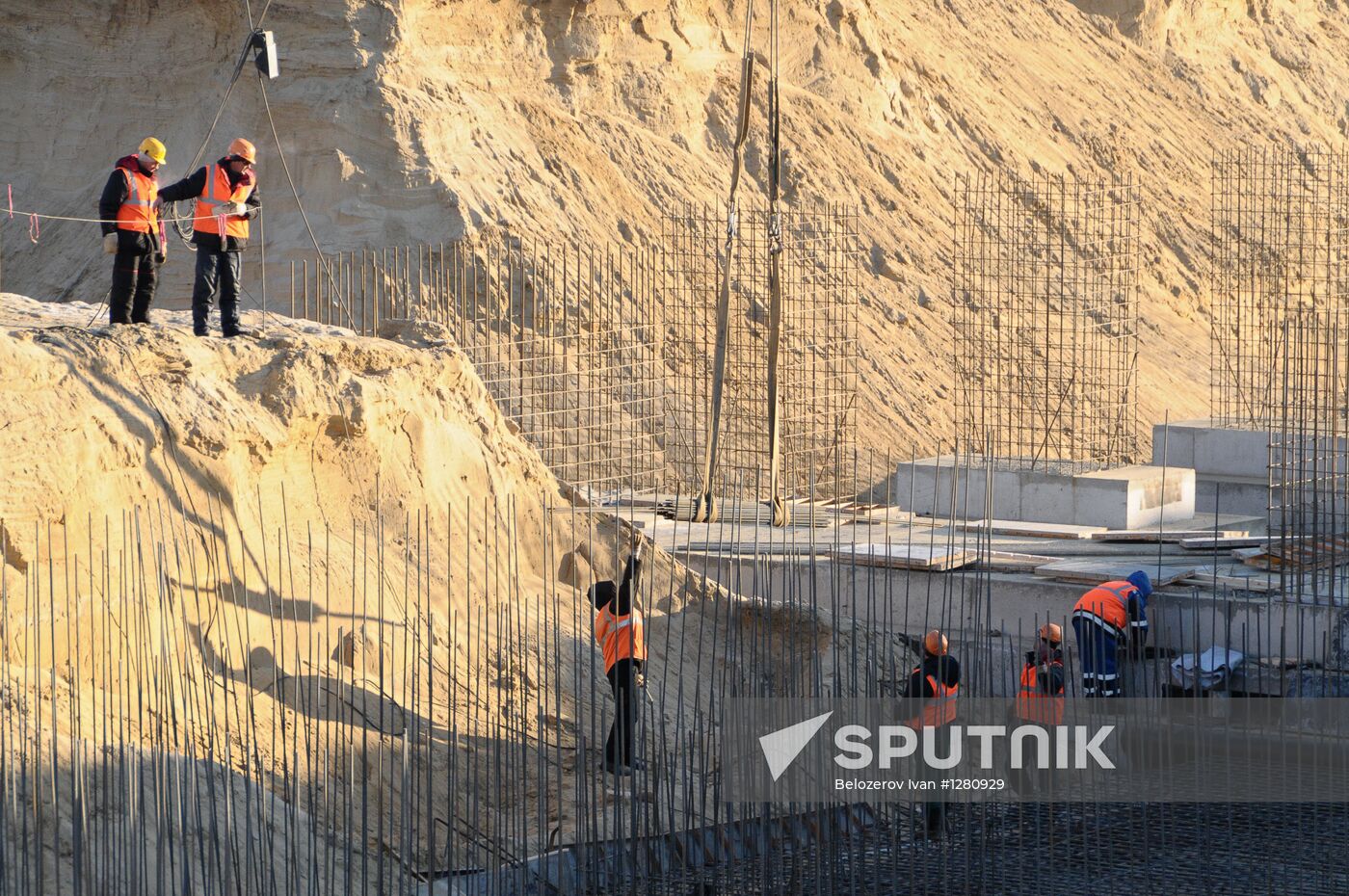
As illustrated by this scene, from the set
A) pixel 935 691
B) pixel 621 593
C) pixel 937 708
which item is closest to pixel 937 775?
pixel 937 708

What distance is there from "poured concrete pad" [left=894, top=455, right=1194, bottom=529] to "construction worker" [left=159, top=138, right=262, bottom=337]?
583 centimetres

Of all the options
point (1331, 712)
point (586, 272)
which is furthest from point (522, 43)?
point (1331, 712)

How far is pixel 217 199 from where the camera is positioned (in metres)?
10.2

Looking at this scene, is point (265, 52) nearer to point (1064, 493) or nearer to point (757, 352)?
point (1064, 493)

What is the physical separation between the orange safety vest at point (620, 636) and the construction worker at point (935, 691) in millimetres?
1302

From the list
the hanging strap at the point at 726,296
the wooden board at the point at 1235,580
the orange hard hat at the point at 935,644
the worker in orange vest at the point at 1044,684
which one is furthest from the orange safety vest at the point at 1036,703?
the hanging strap at the point at 726,296

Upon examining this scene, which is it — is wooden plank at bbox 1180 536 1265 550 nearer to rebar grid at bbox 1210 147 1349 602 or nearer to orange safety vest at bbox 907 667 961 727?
rebar grid at bbox 1210 147 1349 602

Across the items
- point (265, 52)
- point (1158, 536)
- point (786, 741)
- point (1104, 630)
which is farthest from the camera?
point (1158, 536)

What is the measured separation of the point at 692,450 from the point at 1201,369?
9.63 m

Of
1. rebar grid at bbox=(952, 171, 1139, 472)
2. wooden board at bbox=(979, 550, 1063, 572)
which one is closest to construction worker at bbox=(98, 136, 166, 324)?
wooden board at bbox=(979, 550, 1063, 572)

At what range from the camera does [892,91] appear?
24.3 metres

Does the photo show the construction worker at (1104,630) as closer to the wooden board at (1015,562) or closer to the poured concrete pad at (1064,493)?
the wooden board at (1015,562)

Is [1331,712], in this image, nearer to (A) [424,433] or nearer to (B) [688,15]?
(A) [424,433]

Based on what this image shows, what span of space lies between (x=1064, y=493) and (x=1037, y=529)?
2.90ft
